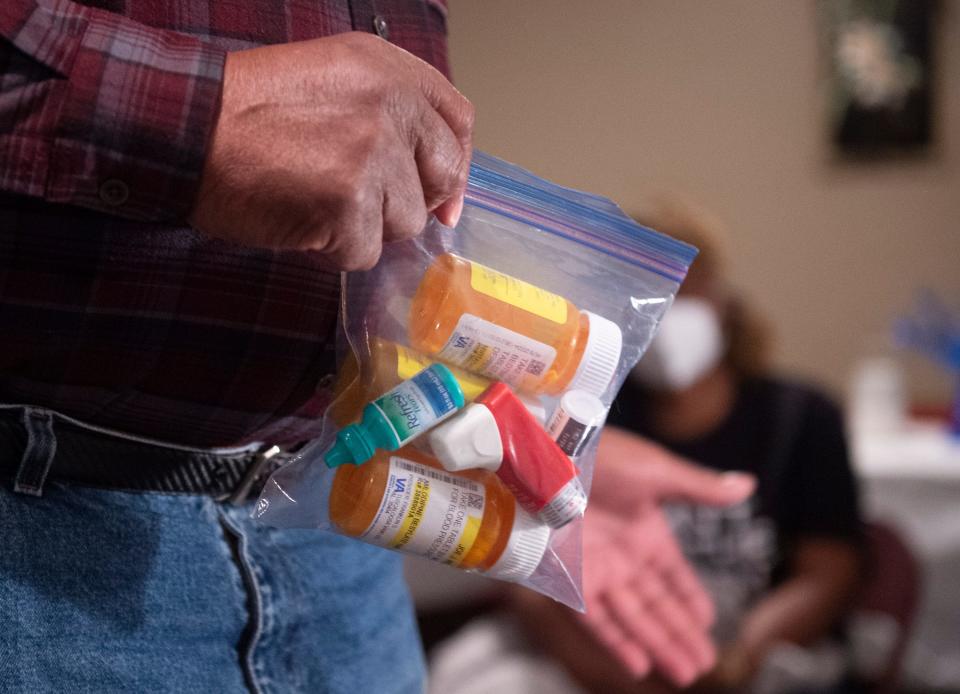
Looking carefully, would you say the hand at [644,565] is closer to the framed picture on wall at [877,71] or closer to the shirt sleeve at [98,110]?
the shirt sleeve at [98,110]

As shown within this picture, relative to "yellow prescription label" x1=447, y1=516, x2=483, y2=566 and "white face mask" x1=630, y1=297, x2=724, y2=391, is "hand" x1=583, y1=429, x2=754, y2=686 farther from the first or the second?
"white face mask" x1=630, y1=297, x2=724, y2=391

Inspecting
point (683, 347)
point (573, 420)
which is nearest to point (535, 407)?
point (573, 420)

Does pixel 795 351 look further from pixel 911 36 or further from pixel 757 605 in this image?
pixel 757 605

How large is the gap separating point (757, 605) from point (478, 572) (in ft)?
5.15

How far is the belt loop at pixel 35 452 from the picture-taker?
55 cm

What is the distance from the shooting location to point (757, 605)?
6.61ft

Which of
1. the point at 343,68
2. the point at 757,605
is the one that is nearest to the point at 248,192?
the point at 343,68

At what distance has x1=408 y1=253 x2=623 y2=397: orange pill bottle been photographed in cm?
55

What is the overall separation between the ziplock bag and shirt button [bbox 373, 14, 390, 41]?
0.10m

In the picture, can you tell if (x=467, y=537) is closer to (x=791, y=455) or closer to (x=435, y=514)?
(x=435, y=514)

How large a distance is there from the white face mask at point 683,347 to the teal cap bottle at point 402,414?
155 centimetres

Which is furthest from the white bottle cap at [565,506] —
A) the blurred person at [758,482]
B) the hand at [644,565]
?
the blurred person at [758,482]

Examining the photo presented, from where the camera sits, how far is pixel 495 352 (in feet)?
1.83

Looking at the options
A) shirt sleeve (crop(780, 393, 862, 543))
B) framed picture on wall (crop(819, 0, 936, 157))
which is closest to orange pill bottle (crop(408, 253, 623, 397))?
shirt sleeve (crop(780, 393, 862, 543))
